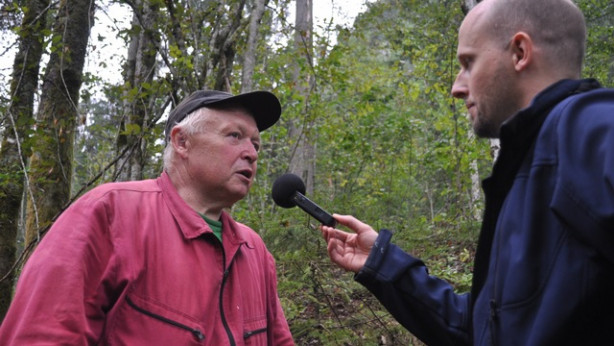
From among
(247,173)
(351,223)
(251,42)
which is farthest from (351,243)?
(251,42)

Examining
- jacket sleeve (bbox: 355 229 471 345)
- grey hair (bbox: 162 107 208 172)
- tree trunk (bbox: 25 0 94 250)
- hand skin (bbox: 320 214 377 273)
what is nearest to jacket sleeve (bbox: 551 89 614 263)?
jacket sleeve (bbox: 355 229 471 345)

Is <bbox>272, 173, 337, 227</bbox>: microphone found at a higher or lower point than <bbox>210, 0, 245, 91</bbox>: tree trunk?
lower

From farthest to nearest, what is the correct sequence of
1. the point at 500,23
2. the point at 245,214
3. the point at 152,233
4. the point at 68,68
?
1. the point at 245,214
2. the point at 68,68
3. the point at 152,233
4. the point at 500,23

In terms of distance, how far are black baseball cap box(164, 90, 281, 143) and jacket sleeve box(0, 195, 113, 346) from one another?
896mm

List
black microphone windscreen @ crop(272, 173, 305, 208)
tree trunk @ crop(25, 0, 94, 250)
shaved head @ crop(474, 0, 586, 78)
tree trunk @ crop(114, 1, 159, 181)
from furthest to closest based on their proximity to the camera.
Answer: tree trunk @ crop(25, 0, 94, 250), tree trunk @ crop(114, 1, 159, 181), black microphone windscreen @ crop(272, 173, 305, 208), shaved head @ crop(474, 0, 586, 78)

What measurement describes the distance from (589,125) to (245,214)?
632cm

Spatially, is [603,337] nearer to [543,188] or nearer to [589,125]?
[543,188]

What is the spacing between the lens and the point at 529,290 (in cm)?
142

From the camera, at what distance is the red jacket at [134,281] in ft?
6.71

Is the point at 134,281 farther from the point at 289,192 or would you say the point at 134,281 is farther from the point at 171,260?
the point at 289,192

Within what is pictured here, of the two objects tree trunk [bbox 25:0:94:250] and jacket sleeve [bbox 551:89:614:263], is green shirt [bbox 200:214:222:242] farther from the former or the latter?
tree trunk [bbox 25:0:94:250]

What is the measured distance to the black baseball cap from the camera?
9.59 ft

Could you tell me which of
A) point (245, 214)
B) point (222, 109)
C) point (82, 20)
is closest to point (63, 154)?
point (82, 20)

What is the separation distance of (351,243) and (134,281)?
3.32 ft
